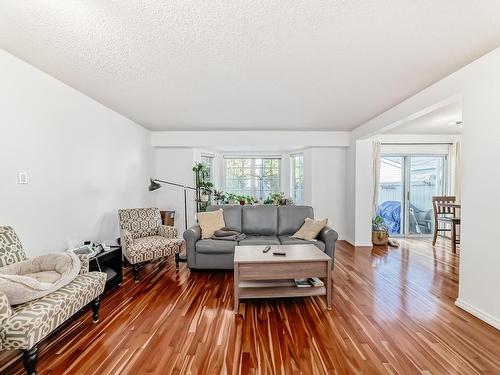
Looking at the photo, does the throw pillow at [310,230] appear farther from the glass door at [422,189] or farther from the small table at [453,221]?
the glass door at [422,189]

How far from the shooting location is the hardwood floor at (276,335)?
5.70 feet

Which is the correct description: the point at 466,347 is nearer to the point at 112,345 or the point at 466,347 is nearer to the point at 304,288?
the point at 304,288

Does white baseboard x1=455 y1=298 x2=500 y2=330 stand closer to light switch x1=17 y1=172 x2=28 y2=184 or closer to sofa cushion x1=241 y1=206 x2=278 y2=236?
sofa cushion x1=241 y1=206 x2=278 y2=236

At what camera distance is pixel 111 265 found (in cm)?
311

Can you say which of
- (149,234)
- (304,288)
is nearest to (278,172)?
(149,234)

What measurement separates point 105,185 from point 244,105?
240 cm

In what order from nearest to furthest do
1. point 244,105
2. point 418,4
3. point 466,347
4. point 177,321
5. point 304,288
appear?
point 418,4 → point 466,347 → point 177,321 → point 304,288 → point 244,105

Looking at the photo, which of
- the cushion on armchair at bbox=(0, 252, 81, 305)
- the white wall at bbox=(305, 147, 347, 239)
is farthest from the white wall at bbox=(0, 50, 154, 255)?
the white wall at bbox=(305, 147, 347, 239)

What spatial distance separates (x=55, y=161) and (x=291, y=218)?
3.32m

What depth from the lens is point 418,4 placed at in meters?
1.58

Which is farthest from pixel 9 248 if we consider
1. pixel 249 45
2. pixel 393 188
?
pixel 393 188

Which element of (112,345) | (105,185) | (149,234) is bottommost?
(112,345)

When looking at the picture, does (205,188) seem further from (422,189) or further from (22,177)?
(422,189)

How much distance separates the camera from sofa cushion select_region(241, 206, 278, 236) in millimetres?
4129
